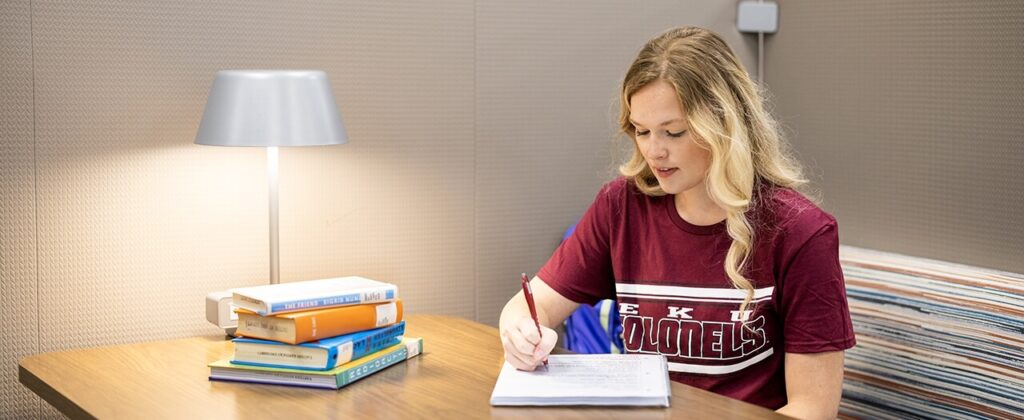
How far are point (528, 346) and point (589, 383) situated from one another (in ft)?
0.45

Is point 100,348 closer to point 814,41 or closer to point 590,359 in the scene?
point 590,359

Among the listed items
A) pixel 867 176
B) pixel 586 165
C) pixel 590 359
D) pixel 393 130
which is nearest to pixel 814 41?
pixel 867 176

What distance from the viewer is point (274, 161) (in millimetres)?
2285

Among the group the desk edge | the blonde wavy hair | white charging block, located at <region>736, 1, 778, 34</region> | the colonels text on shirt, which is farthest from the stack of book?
white charging block, located at <region>736, 1, 778, 34</region>

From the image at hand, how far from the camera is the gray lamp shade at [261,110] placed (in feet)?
7.01

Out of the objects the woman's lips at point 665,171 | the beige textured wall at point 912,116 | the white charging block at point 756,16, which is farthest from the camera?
the white charging block at point 756,16

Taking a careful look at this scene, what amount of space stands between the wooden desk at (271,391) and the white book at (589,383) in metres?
0.02

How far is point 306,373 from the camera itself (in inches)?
72.4

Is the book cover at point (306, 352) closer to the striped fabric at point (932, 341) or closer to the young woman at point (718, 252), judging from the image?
the young woman at point (718, 252)

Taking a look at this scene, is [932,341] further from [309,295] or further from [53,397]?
[53,397]

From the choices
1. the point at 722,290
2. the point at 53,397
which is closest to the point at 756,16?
the point at 722,290

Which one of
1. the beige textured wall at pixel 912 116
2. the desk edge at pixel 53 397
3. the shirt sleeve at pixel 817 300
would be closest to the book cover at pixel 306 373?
the desk edge at pixel 53 397

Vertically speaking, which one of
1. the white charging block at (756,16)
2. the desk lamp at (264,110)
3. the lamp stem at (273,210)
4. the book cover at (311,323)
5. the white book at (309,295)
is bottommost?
the book cover at (311,323)

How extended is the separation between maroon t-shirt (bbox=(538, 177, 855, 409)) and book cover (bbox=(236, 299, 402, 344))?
44 cm
